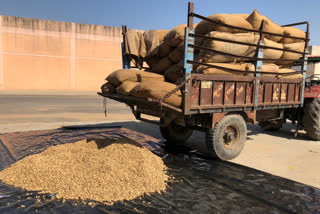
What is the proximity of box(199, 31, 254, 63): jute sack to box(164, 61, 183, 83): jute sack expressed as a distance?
0.55 m

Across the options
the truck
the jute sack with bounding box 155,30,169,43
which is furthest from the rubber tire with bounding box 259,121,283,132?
the jute sack with bounding box 155,30,169,43

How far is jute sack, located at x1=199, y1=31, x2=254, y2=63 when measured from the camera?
4027 millimetres

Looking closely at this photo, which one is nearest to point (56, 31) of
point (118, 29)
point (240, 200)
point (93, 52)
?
point (93, 52)

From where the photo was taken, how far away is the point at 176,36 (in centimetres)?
454

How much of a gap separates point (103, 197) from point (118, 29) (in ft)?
83.9

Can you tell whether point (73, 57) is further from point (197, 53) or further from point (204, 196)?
point (204, 196)

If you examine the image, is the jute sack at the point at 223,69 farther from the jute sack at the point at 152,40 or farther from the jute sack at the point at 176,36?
the jute sack at the point at 152,40

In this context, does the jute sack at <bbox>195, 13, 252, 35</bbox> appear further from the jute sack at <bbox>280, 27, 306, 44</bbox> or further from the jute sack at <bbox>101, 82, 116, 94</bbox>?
the jute sack at <bbox>101, 82, 116, 94</bbox>

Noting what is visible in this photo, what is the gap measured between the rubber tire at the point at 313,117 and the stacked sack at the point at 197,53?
978 millimetres

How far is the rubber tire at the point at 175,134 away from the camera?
5473 mm

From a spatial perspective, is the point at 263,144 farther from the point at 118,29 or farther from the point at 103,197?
the point at 118,29

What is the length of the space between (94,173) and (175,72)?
243 centimetres

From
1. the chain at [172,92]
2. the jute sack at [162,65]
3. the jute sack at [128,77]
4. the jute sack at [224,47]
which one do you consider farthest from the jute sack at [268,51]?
the jute sack at [128,77]

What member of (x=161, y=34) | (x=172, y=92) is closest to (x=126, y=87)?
(x=172, y=92)
